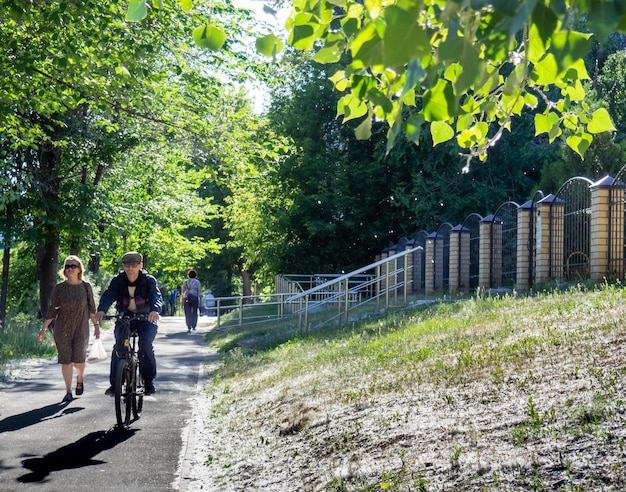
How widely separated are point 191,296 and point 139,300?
16.4 metres

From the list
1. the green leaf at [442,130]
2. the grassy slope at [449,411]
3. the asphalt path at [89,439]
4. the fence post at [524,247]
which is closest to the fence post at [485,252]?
the fence post at [524,247]

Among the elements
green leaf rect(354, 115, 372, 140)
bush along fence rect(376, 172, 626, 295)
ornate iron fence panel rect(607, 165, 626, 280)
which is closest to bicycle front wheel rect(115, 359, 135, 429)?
green leaf rect(354, 115, 372, 140)

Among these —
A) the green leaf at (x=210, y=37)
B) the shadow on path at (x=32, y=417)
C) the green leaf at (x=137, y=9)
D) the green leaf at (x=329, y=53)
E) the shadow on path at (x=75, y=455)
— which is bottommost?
the shadow on path at (x=75, y=455)

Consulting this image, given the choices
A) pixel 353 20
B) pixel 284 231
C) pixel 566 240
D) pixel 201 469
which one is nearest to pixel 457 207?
pixel 284 231

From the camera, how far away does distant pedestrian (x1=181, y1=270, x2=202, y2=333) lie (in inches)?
1016

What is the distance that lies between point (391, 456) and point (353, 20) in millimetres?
3613

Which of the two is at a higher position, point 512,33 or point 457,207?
point 457,207

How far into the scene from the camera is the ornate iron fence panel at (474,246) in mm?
26641

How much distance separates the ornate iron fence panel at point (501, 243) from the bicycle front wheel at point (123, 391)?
1536cm

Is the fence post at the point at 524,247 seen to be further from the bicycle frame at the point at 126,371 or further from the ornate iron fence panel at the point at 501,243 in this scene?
the bicycle frame at the point at 126,371

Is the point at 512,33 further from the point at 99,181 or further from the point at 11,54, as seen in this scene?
the point at 99,181

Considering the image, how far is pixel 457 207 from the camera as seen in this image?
35281mm

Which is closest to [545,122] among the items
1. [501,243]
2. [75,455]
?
[75,455]

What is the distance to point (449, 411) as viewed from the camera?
7070 millimetres
